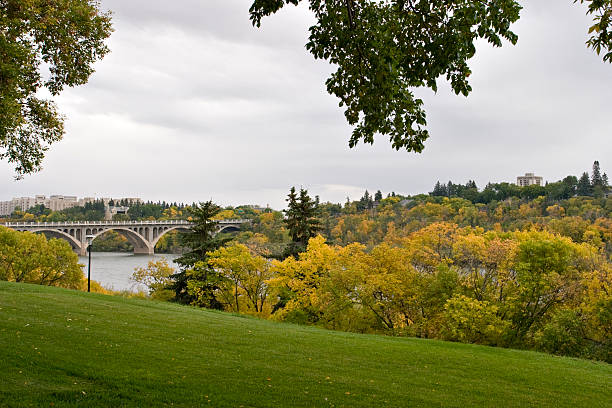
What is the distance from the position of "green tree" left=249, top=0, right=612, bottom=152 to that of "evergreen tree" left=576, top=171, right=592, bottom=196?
11117 centimetres

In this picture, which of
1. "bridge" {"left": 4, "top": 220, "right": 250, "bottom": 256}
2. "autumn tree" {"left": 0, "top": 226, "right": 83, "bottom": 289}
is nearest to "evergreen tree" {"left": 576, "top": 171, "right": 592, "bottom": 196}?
"bridge" {"left": 4, "top": 220, "right": 250, "bottom": 256}

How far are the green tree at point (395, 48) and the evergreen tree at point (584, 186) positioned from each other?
365 ft

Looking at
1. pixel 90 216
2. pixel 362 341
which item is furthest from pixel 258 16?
pixel 90 216

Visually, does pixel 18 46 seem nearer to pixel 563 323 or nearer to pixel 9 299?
pixel 9 299

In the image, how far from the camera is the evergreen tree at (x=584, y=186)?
3967 inches

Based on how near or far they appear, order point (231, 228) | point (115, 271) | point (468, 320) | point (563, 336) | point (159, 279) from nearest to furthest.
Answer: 1. point (563, 336)
2. point (468, 320)
3. point (159, 279)
4. point (115, 271)
5. point (231, 228)

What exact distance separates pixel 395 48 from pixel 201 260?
22.3 meters

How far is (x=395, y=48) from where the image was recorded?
19.5 ft

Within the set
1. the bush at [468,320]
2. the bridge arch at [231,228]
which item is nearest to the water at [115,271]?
the bridge arch at [231,228]

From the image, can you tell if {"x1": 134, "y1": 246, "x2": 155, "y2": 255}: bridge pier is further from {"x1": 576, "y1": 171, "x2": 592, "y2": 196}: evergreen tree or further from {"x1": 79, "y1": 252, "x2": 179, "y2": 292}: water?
{"x1": 576, "y1": 171, "x2": 592, "y2": 196}: evergreen tree

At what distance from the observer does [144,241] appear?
2623 inches

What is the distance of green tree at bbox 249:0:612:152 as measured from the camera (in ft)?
18.4

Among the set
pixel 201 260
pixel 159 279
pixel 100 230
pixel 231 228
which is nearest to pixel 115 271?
pixel 100 230

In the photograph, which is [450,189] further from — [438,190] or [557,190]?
[557,190]
